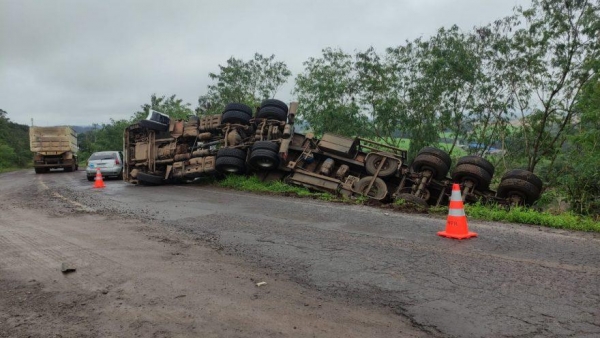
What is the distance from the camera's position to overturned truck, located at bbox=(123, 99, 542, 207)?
29.6 feet

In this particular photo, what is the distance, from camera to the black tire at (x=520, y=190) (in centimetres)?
852

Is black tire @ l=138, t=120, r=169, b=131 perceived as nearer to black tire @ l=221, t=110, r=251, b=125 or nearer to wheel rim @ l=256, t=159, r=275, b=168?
black tire @ l=221, t=110, r=251, b=125

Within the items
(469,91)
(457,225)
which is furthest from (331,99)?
(457,225)

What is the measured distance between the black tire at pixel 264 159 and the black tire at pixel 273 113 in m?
1.72

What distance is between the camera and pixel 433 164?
30.5ft

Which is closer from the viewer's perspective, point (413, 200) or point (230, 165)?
point (413, 200)

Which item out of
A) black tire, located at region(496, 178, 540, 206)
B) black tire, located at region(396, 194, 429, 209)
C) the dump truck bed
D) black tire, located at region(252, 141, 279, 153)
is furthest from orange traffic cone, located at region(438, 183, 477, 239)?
the dump truck bed

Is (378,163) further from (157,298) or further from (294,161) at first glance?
(157,298)

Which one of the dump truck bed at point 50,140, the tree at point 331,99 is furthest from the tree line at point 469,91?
the dump truck bed at point 50,140

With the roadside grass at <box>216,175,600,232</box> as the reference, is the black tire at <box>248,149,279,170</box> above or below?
above

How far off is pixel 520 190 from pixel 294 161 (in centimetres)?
569

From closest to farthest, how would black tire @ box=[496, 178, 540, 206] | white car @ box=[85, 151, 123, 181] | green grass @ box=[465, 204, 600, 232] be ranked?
green grass @ box=[465, 204, 600, 232] → black tire @ box=[496, 178, 540, 206] → white car @ box=[85, 151, 123, 181]

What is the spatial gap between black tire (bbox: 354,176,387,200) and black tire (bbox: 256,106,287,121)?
4038mm

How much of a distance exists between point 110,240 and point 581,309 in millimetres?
5169
